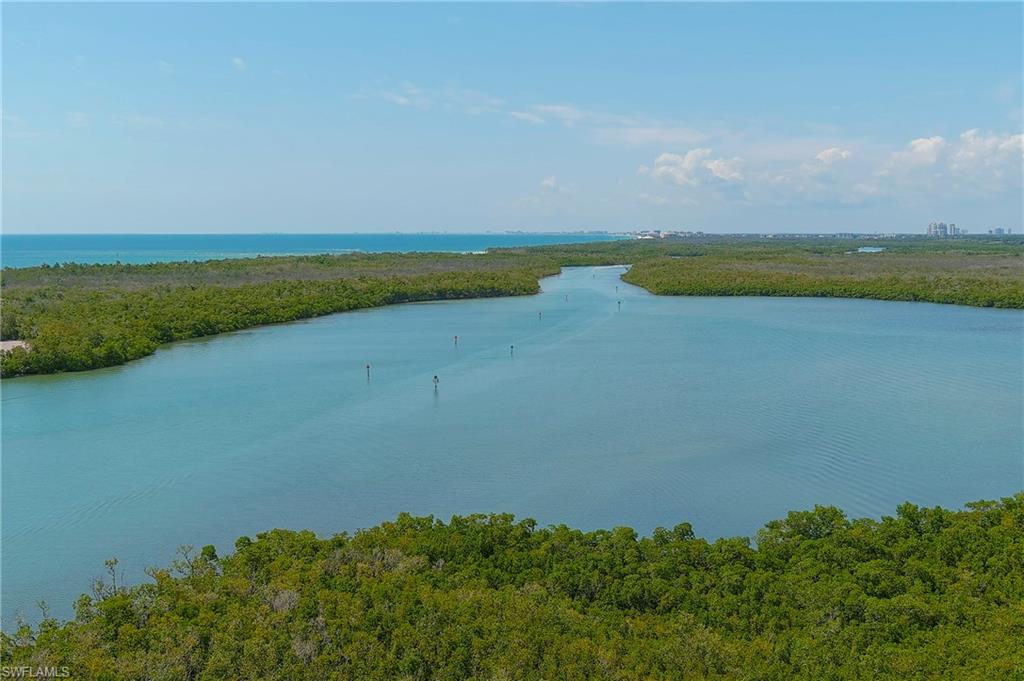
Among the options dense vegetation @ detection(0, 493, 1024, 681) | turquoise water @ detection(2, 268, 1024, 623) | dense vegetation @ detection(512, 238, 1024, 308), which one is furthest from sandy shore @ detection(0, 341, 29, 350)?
dense vegetation @ detection(512, 238, 1024, 308)

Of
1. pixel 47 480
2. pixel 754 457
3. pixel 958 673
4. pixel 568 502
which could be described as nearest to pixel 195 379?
pixel 47 480

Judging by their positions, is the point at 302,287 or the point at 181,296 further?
the point at 302,287

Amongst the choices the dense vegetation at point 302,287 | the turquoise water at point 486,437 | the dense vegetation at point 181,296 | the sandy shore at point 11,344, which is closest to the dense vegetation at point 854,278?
the dense vegetation at point 302,287

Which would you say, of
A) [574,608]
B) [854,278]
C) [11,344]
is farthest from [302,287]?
[574,608]

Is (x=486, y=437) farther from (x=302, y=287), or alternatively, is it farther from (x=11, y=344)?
(x=302, y=287)

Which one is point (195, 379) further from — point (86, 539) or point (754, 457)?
point (754, 457)

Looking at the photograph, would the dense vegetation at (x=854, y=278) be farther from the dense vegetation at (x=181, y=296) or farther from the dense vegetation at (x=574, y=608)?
the dense vegetation at (x=574, y=608)
